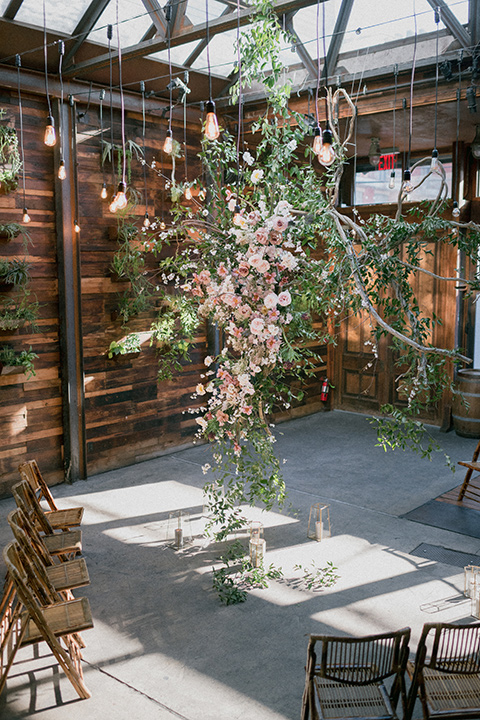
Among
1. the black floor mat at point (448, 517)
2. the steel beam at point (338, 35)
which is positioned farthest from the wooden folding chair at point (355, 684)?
the steel beam at point (338, 35)

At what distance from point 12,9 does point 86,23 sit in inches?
26.7

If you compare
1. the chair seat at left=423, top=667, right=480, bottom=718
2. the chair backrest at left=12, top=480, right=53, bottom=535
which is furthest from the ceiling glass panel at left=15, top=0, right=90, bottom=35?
the chair seat at left=423, top=667, right=480, bottom=718

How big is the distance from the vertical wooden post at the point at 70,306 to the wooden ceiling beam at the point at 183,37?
0.49 m

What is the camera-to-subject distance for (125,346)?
263 inches

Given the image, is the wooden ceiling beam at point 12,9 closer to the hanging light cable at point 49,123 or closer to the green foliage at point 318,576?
the hanging light cable at point 49,123

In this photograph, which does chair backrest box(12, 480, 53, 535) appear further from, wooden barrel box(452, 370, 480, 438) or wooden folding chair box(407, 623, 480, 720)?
wooden barrel box(452, 370, 480, 438)

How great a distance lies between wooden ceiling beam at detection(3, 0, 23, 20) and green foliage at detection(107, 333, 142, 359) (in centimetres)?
297

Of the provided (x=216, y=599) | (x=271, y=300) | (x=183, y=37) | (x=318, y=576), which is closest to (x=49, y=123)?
(x=183, y=37)

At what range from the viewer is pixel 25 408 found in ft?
20.1

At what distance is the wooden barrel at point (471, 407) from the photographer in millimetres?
7852

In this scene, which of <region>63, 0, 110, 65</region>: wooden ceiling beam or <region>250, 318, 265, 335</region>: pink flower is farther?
<region>63, 0, 110, 65</region>: wooden ceiling beam

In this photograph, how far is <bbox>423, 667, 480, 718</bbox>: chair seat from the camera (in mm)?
2607

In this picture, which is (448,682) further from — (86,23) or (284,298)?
(86,23)

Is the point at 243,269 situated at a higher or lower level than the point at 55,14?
lower
